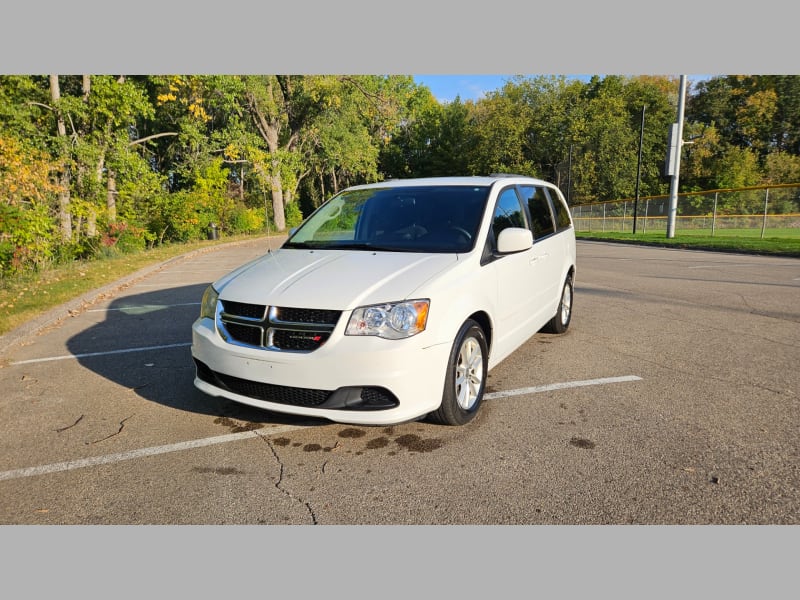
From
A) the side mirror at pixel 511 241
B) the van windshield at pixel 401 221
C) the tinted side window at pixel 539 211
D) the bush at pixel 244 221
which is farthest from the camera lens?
the bush at pixel 244 221

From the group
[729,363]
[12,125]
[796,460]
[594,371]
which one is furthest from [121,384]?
[12,125]

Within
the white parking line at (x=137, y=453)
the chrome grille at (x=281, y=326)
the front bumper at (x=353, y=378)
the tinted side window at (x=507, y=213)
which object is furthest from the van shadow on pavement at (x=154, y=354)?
the tinted side window at (x=507, y=213)

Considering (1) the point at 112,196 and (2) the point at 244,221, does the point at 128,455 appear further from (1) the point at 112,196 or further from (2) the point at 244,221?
(2) the point at 244,221

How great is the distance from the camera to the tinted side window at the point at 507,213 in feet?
14.5

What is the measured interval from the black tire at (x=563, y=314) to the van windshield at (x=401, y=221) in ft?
7.24

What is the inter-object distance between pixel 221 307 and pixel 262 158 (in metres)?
27.0

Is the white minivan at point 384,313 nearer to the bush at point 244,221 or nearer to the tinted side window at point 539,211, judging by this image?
the tinted side window at point 539,211

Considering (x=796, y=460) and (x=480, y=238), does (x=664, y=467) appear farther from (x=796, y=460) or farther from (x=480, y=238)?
(x=480, y=238)

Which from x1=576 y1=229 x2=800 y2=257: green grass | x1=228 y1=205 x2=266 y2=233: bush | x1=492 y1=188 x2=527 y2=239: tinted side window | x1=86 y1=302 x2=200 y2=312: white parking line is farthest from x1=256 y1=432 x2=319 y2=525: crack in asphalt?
→ x1=228 y1=205 x2=266 y2=233: bush

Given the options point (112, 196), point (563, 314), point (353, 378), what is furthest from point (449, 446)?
point (112, 196)

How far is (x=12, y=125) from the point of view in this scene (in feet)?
Answer: 57.3

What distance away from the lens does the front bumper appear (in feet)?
10.4

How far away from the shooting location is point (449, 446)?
346 centimetres

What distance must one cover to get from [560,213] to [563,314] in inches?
48.2
